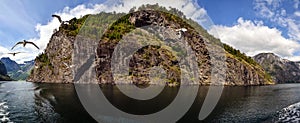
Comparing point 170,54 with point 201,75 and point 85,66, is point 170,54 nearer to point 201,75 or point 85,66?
point 201,75

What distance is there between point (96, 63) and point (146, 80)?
3983 cm

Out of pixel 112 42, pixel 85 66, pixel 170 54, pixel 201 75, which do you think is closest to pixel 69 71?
pixel 85 66

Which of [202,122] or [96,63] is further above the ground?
[96,63]

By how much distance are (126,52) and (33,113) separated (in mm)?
130463

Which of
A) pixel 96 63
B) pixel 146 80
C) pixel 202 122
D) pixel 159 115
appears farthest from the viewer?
pixel 96 63

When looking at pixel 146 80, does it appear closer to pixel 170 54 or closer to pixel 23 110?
pixel 170 54

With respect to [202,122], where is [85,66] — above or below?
above

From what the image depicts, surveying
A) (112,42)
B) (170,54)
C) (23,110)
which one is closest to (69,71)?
(112,42)

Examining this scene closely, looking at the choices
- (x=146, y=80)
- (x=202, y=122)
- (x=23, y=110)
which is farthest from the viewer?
(x=146, y=80)

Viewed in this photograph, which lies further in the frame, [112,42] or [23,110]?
[112,42]

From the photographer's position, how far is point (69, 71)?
628ft

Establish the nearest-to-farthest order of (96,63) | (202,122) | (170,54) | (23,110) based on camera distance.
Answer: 1. (202,122)
2. (23,110)
3. (96,63)
4. (170,54)

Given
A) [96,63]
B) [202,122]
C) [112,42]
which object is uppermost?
[112,42]

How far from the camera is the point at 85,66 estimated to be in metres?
185
